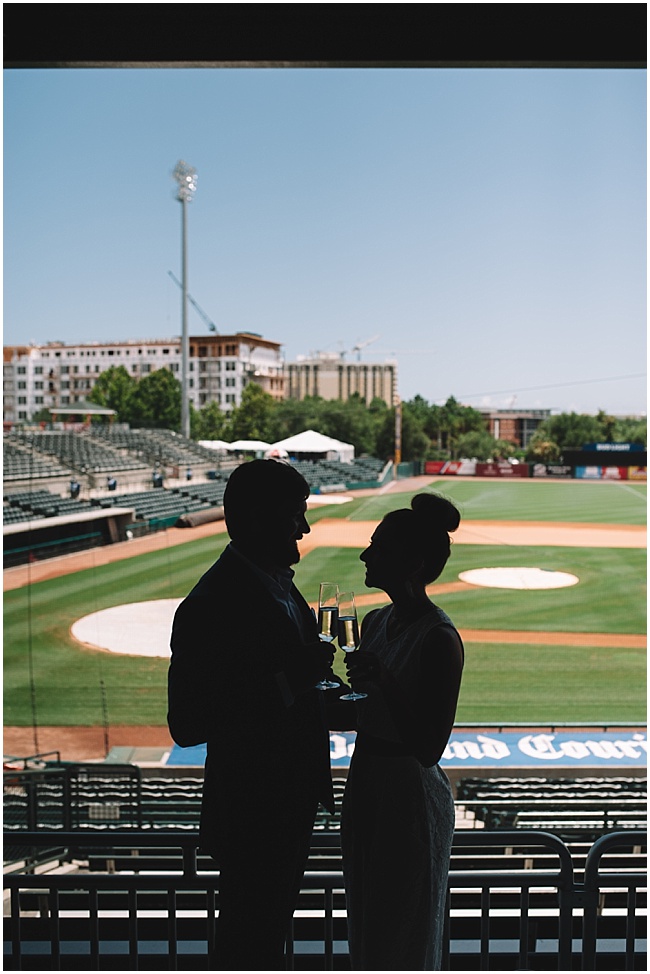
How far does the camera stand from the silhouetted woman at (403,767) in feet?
3.99

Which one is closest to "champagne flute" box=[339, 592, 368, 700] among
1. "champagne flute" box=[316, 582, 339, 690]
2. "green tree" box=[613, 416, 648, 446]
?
"champagne flute" box=[316, 582, 339, 690]

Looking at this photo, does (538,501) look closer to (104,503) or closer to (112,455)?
(112,455)

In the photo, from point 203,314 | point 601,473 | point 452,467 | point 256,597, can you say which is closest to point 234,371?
point 203,314

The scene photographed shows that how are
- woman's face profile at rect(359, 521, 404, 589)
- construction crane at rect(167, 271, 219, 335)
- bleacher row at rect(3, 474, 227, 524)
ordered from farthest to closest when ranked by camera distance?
bleacher row at rect(3, 474, 227, 524) < construction crane at rect(167, 271, 219, 335) < woman's face profile at rect(359, 521, 404, 589)

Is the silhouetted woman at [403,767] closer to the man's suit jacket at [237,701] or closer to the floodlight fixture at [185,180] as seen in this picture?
the man's suit jacket at [237,701]

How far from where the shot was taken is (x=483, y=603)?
343 inches

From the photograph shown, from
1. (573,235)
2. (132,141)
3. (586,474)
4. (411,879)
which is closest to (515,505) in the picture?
(586,474)

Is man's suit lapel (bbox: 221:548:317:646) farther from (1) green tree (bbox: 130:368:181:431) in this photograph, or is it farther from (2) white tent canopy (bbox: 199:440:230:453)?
(1) green tree (bbox: 130:368:181:431)

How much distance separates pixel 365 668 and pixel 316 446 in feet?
13.9

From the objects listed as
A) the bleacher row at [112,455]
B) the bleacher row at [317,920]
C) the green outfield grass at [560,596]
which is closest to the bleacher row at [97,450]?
the bleacher row at [112,455]

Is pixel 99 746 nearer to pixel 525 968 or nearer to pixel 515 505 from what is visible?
pixel 515 505

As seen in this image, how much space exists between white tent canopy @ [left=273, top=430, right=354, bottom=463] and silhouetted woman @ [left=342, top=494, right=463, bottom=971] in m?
4.06

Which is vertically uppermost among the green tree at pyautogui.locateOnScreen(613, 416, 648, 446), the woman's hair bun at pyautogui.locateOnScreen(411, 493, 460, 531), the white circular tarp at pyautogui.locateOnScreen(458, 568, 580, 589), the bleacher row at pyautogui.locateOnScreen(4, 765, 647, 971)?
the green tree at pyautogui.locateOnScreen(613, 416, 648, 446)

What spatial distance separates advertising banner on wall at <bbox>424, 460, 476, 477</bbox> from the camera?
17.9ft
